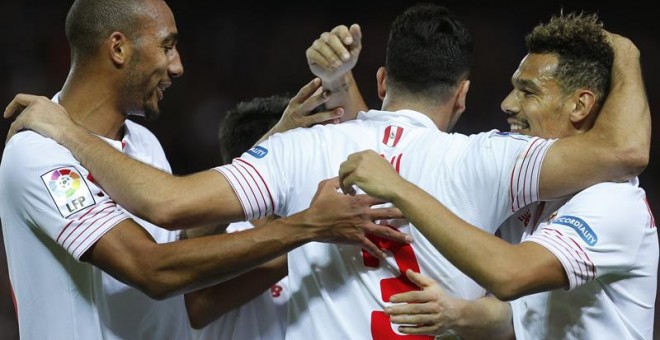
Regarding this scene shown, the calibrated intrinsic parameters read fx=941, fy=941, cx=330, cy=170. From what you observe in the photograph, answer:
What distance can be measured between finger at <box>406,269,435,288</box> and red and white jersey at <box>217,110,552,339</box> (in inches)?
4.0

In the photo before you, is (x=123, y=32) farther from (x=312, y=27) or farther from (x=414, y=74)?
(x=312, y=27)

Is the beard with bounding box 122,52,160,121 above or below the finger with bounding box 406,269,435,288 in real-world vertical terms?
above

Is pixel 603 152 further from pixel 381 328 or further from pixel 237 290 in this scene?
pixel 237 290

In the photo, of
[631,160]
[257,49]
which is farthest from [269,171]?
[257,49]

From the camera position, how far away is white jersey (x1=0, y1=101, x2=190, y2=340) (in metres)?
3.15

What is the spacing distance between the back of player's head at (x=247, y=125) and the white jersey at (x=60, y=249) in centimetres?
121

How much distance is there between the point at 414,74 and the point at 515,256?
2.69 ft

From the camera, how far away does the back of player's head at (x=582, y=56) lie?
332cm

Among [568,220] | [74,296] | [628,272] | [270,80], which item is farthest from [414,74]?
[270,80]

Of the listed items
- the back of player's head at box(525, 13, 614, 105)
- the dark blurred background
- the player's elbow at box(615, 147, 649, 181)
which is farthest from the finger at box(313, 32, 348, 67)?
the dark blurred background

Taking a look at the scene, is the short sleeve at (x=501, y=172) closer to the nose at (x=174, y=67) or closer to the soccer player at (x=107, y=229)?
the soccer player at (x=107, y=229)

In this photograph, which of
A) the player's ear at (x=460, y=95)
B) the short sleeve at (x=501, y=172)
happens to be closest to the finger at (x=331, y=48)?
the player's ear at (x=460, y=95)

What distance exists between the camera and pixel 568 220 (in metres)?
2.96

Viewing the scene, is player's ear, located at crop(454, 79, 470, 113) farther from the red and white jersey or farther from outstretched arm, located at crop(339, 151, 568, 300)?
outstretched arm, located at crop(339, 151, 568, 300)
